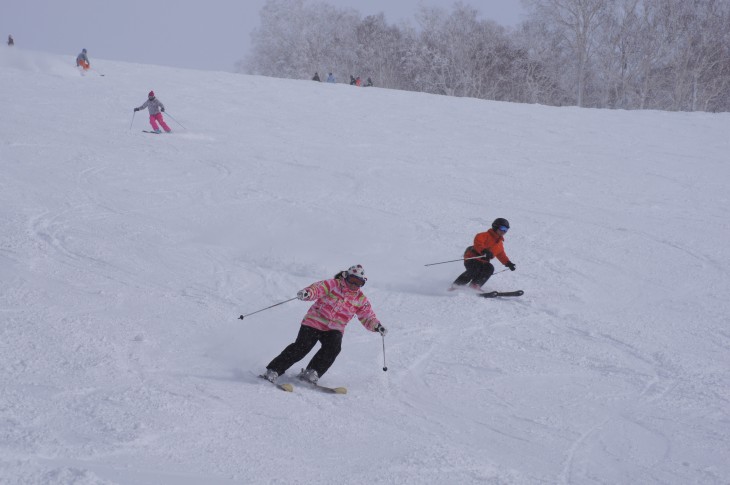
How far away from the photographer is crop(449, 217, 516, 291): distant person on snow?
7.93m

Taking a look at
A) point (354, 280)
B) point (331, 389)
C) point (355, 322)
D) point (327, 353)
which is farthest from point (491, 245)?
point (331, 389)

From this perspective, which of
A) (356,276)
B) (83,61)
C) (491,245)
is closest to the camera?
(356,276)

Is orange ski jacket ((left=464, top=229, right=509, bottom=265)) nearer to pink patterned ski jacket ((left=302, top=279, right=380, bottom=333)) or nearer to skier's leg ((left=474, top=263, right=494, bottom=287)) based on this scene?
skier's leg ((left=474, top=263, right=494, bottom=287))

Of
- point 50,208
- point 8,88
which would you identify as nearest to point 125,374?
point 50,208

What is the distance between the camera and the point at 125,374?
5.14m

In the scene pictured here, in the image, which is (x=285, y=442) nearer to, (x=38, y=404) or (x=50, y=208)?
(x=38, y=404)

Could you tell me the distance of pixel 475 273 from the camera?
8078 mm

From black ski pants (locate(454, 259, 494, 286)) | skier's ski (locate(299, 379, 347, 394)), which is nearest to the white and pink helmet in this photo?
skier's ski (locate(299, 379, 347, 394))

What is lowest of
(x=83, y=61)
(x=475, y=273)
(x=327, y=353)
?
(x=327, y=353)

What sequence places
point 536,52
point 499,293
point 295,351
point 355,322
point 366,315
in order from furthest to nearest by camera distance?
point 536,52
point 499,293
point 355,322
point 366,315
point 295,351

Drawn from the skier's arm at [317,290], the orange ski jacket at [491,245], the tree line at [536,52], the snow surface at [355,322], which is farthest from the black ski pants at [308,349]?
the tree line at [536,52]

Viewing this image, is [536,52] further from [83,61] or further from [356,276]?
[356,276]

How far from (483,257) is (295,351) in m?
3.41

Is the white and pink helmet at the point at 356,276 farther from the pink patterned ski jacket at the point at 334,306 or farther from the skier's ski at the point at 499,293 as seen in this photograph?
the skier's ski at the point at 499,293
